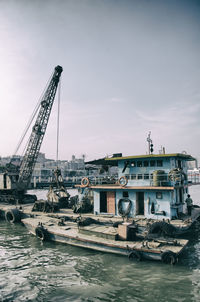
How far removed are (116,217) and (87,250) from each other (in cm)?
512

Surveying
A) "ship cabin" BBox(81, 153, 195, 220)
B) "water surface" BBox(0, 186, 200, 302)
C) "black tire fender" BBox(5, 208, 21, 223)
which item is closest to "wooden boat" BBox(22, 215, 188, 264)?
"water surface" BBox(0, 186, 200, 302)

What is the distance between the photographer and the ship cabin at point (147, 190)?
17.8 m

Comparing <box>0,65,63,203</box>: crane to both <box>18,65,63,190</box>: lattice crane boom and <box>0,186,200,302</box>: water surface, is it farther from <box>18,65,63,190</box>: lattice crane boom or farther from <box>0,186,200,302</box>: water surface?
<box>0,186,200,302</box>: water surface

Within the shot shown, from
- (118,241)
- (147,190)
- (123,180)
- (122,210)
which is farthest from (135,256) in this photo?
(123,180)

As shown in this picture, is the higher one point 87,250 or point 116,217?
point 116,217

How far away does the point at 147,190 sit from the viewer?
18453mm

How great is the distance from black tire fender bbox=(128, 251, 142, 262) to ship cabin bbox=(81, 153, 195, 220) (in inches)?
211

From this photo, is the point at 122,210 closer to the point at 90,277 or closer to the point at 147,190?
the point at 147,190

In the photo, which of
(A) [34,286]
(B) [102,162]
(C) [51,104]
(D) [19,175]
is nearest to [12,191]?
(D) [19,175]

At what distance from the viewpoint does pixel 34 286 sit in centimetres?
1096

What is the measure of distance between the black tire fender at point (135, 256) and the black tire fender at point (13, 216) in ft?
57.9

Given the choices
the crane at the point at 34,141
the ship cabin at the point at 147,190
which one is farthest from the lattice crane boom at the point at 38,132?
the ship cabin at the point at 147,190

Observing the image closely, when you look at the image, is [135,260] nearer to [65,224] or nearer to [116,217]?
[116,217]

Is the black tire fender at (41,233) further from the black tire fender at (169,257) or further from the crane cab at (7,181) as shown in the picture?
the crane cab at (7,181)
